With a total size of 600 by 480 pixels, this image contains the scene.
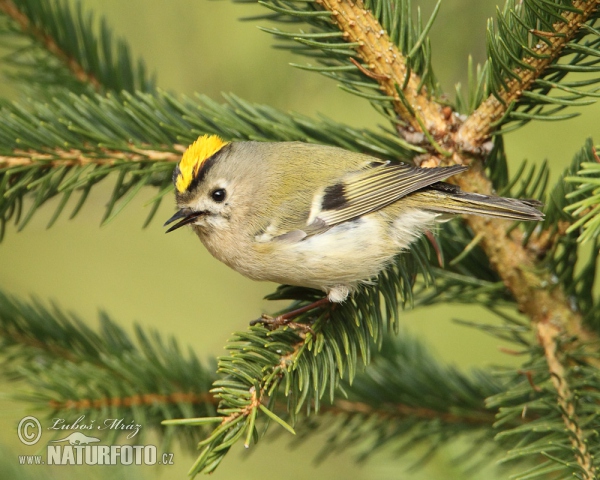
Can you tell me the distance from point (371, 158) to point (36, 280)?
8.14ft

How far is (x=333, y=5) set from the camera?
124 cm

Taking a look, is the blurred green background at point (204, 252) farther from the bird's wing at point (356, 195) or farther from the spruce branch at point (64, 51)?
the bird's wing at point (356, 195)

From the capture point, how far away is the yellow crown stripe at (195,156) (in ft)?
4.96

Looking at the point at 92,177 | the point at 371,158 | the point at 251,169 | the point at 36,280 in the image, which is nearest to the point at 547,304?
the point at 371,158

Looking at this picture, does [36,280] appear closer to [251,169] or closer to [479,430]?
[251,169]

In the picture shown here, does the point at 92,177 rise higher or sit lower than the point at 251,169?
lower

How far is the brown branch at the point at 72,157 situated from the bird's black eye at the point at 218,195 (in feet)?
1.27

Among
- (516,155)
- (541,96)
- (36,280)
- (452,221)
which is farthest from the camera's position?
(36,280)

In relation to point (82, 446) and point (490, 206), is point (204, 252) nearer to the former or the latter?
point (82, 446)

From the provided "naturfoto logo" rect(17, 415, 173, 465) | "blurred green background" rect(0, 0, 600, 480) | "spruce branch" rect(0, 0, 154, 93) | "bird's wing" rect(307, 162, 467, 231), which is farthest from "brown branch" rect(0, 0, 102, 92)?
"naturfoto logo" rect(17, 415, 173, 465)

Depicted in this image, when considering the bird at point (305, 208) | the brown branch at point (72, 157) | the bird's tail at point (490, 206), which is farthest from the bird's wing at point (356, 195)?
the brown branch at point (72, 157)

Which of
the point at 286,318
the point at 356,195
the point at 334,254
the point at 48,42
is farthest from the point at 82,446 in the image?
the point at 48,42

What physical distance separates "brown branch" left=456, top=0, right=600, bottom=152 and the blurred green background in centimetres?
72

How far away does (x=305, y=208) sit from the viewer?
1820mm
